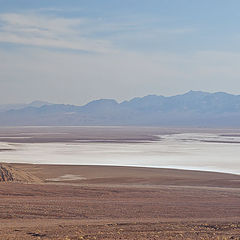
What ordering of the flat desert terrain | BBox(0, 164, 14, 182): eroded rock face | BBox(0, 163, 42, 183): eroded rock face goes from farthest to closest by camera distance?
1. BBox(0, 163, 42, 183): eroded rock face
2. BBox(0, 164, 14, 182): eroded rock face
3. the flat desert terrain

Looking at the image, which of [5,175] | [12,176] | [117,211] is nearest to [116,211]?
[117,211]

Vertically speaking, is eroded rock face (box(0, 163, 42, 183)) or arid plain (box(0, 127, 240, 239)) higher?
eroded rock face (box(0, 163, 42, 183))

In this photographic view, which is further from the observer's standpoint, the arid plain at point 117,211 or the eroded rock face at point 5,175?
the eroded rock face at point 5,175

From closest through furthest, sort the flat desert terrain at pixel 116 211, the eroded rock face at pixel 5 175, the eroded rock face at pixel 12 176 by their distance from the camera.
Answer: the flat desert terrain at pixel 116 211 < the eroded rock face at pixel 5 175 < the eroded rock face at pixel 12 176

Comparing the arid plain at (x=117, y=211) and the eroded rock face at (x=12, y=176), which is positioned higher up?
the eroded rock face at (x=12, y=176)

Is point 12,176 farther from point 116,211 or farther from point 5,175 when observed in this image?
point 116,211
